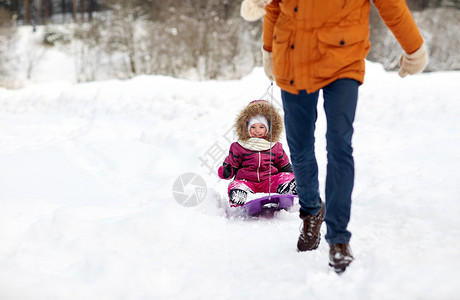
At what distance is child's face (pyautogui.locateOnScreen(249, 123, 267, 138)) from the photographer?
11.5 ft

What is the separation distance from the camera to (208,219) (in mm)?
2793

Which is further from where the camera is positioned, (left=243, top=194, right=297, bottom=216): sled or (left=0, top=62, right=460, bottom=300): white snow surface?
(left=243, top=194, right=297, bottom=216): sled

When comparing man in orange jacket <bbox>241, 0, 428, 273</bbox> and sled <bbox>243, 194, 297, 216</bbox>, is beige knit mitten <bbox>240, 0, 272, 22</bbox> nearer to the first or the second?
man in orange jacket <bbox>241, 0, 428, 273</bbox>

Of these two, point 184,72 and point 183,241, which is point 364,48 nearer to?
point 183,241

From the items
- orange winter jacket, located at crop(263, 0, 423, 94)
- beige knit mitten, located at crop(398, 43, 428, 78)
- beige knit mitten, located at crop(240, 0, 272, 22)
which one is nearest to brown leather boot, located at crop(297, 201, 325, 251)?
orange winter jacket, located at crop(263, 0, 423, 94)

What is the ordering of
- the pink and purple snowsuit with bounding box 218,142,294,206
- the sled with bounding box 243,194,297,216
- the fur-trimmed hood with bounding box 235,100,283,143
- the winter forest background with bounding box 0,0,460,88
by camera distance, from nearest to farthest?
the sled with bounding box 243,194,297,216 < the pink and purple snowsuit with bounding box 218,142,294,206 < the fur-trimmed hood with bounding box 235,100,283,143 < the winter forest background with bounding box 0,0,460,88

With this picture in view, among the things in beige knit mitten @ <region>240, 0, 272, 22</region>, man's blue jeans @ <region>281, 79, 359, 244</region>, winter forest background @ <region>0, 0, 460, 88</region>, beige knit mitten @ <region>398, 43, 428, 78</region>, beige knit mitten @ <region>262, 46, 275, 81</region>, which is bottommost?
winter forest background @ <region>0, 0, 460, 88</region>

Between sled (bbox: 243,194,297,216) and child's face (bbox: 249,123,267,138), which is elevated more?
child's face (bbox: 249,123,267,138)

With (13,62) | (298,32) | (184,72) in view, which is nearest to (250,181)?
(298,32)

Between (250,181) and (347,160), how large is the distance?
1.66 metres

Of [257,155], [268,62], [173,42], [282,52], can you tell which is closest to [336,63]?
[282,52]

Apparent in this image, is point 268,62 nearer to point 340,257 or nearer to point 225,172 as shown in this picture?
point 340,257

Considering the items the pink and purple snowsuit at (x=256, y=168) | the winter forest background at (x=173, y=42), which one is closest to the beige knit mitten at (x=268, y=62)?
the pink and purple snowsuit at (x=256, y=168)

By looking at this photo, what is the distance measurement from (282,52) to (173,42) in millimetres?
19995
